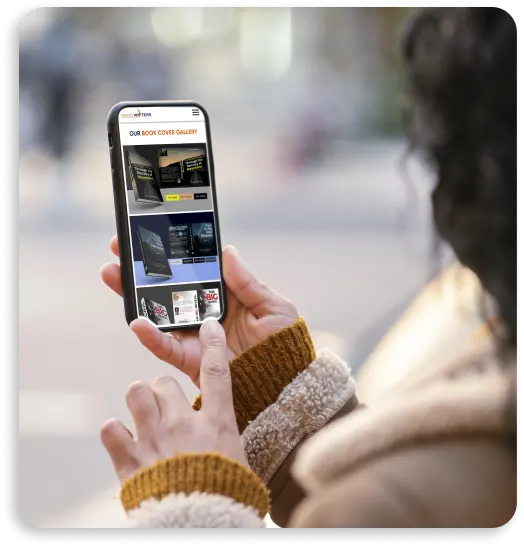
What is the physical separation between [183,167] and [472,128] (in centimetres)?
33

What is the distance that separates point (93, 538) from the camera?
2.59 ft

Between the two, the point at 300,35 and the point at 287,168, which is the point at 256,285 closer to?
the point at 287,168

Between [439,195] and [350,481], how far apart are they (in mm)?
334

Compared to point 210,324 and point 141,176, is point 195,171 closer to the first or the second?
point 141,176

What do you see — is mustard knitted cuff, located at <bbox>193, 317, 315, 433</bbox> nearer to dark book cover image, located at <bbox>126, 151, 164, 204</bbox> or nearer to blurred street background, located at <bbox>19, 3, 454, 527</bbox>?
blurred street background, located at <bbox>19, 3, 454, 527</bbox>

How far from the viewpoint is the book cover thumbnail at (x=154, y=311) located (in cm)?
79

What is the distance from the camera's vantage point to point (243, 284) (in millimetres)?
819

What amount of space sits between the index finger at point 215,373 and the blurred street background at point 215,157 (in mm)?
50

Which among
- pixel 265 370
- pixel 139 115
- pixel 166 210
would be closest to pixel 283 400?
pixel 265 370

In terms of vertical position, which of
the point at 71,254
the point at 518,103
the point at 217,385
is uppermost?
the point at 518,103

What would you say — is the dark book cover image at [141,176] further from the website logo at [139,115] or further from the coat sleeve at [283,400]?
the coat sleeve at [283,400]

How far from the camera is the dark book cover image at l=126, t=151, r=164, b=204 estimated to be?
31.1 inches

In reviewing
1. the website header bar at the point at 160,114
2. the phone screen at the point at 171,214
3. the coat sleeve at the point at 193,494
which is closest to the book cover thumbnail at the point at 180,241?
the phone screen at the point at 171,214

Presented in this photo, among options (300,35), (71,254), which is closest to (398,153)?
(300,35)
